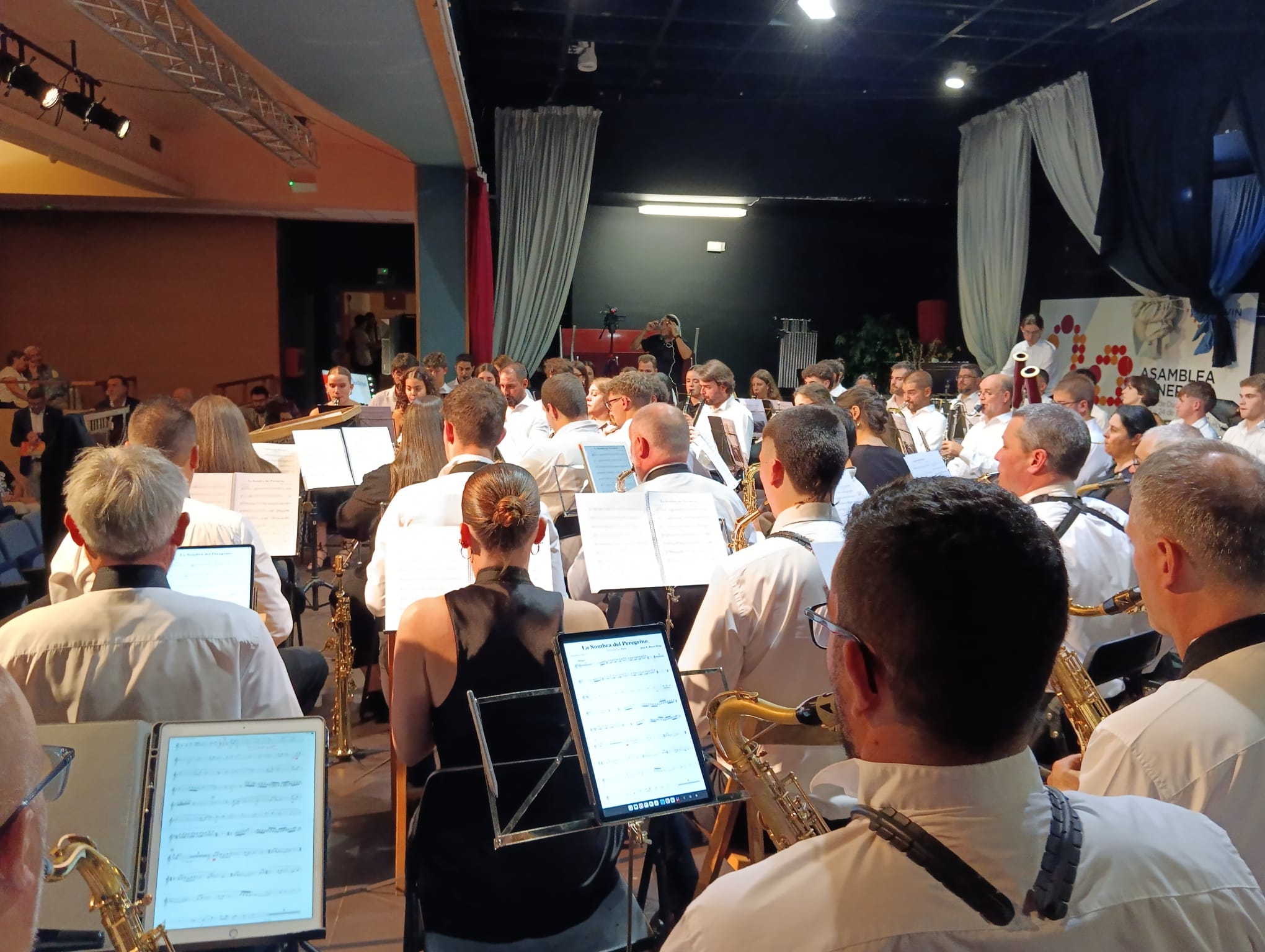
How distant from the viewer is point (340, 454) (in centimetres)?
550

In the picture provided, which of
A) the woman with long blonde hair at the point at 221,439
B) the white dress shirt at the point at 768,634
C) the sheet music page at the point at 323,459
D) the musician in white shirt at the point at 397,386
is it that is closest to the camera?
the white dress shirt at the point at 768,634

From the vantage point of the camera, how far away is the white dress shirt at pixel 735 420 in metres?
7.25

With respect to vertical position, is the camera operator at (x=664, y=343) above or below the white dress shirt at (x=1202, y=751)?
above

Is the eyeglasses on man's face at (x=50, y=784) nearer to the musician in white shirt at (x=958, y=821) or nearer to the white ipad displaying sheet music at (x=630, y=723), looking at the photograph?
the musician in white shirt at (x=958, y=821)

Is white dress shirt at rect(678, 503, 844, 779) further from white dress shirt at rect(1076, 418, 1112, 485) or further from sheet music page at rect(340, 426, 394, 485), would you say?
white dress shirt at rect(1076, 418, 1112, 485)

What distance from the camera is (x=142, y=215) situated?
1271cm

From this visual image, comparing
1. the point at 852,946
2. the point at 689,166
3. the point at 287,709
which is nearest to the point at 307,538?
the point at 287,709

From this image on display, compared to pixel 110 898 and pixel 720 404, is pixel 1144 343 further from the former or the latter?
pixel 110 898

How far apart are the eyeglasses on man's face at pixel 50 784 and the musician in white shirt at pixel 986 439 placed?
19.1ft

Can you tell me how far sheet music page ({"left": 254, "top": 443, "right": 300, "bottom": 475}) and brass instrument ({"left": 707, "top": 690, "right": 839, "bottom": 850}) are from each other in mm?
3832

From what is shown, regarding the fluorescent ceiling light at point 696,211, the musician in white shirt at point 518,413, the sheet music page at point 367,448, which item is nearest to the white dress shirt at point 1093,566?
the sheet music page at point 367,448

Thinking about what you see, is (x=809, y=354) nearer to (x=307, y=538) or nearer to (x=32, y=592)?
(x=307, y=538)

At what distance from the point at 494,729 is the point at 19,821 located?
1414 millimetres

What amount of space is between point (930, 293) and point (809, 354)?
1.92 m
